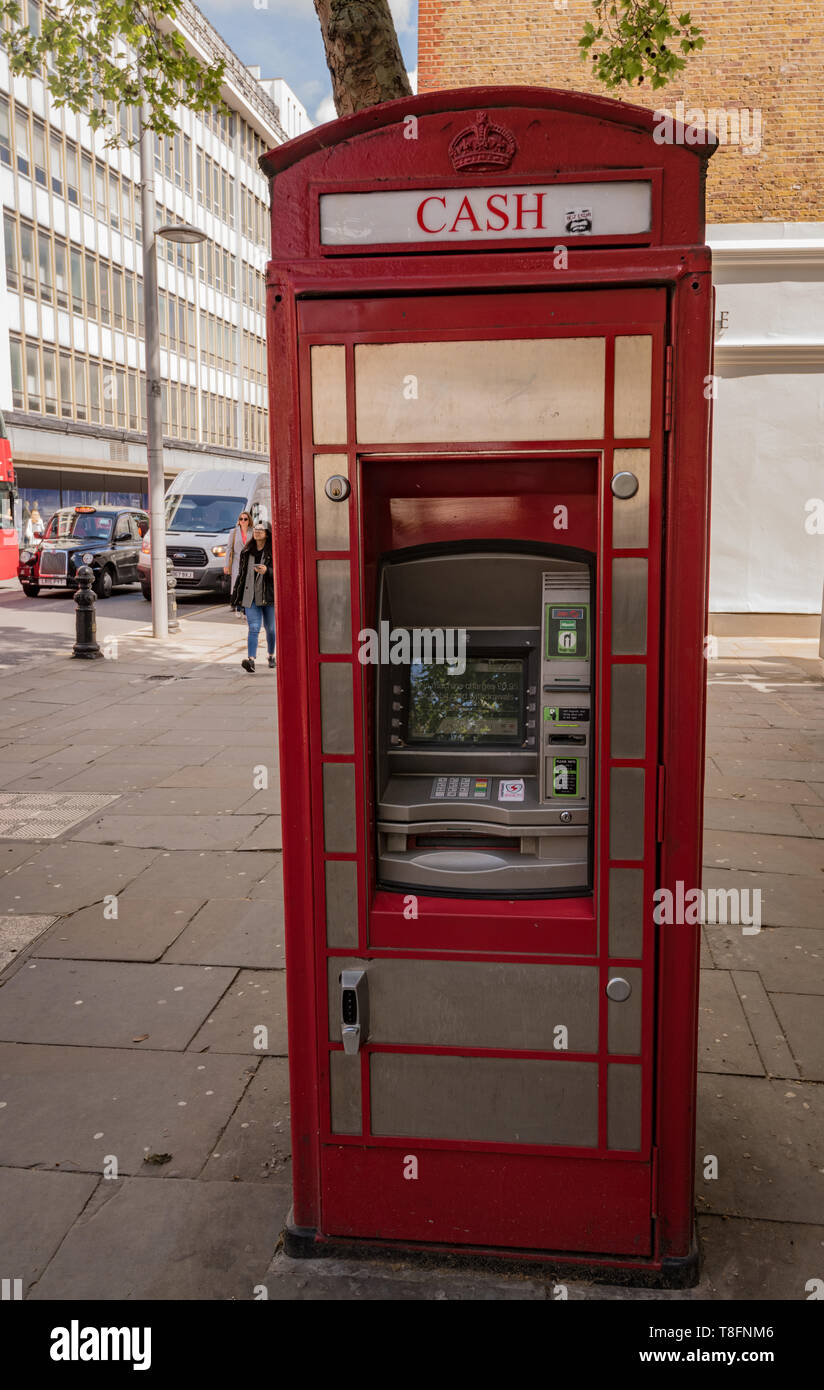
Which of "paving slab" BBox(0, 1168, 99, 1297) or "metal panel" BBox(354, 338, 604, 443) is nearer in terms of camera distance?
"metal panel" BBox(354, 338, 604, 443)

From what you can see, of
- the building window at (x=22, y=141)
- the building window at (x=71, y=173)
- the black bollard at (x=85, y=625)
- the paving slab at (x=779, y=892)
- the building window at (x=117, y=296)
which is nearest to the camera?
the paving slab at (x=779, y=892)

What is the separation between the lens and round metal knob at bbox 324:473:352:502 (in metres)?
2.59

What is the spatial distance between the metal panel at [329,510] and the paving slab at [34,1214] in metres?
2.06

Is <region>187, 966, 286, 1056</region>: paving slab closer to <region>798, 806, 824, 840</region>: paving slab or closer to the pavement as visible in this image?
the pavement

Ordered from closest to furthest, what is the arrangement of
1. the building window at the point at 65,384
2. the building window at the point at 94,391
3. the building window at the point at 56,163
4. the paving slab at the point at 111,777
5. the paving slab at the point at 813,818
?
the paving slab at the point at 813,818 < the paving slab at the point at 111,777 < the building window at the point at 56,163 < the building window at the point at 65,384 < the building window at the point at 94,391

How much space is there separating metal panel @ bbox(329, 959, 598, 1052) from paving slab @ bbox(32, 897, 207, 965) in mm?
2145

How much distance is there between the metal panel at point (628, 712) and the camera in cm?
260

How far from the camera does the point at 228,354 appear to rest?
52625 millimetres

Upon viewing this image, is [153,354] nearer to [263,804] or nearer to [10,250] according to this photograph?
[263,804]

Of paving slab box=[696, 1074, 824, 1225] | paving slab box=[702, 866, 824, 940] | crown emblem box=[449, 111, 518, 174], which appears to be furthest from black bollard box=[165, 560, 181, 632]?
crown emblem box=[449, 111, 518, 174]

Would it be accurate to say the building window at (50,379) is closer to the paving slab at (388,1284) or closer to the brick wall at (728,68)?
the brick wall at (728,68)

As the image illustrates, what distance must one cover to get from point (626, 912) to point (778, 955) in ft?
8.37

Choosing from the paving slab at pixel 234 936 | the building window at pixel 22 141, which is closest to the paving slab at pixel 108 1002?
the paving slab at pixel 234 936

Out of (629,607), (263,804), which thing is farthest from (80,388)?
(629,607)
